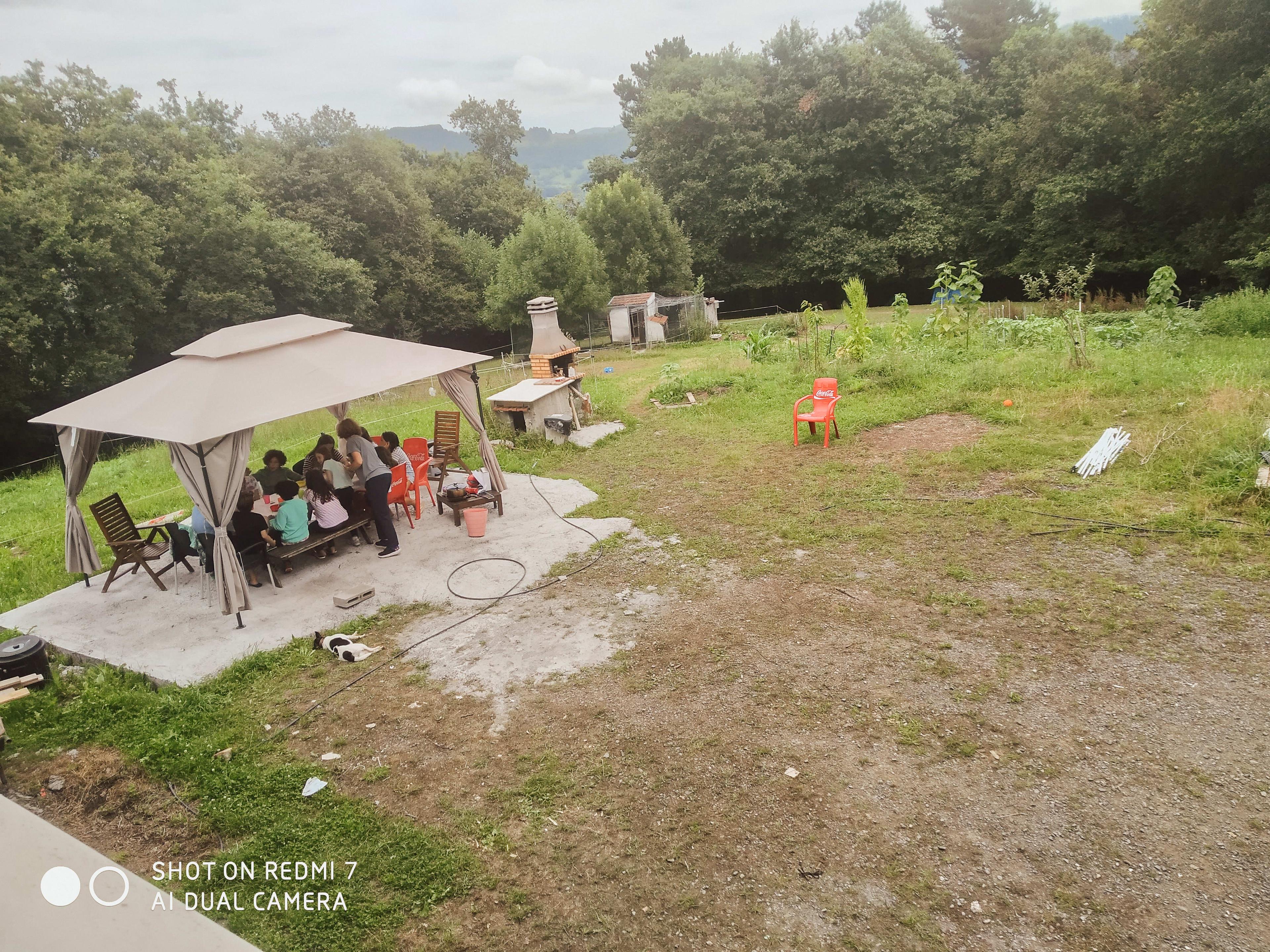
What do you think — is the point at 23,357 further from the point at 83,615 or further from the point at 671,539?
the point at 671,539

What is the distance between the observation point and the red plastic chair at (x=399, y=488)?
27.5 ft

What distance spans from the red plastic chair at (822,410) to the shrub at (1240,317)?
9538mm

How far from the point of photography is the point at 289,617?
653 cm

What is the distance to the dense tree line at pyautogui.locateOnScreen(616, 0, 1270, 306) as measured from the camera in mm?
24531

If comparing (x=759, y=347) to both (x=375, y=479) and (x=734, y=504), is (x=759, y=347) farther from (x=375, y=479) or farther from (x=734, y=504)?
(x=375, y=479)

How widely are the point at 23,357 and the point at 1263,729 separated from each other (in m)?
25.7

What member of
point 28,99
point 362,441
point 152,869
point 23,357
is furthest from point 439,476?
point 28,99

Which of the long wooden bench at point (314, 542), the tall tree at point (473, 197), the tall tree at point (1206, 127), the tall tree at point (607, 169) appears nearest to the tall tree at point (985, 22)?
the tall tree at point (1206, 127)

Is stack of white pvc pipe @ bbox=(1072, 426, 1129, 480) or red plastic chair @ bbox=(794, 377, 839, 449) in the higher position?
red plastic chair @ bbox=(794, 377, 839, 449)

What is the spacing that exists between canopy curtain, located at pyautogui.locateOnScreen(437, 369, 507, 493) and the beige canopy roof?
229 mm

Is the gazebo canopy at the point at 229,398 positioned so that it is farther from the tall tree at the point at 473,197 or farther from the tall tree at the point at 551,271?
the tall tree at the point at 473,197

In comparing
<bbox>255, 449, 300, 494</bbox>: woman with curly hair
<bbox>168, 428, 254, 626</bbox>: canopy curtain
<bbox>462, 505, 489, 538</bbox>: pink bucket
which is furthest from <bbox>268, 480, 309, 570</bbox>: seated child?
<bbox>462, 505, 489, 538</bbox>: pink bucket

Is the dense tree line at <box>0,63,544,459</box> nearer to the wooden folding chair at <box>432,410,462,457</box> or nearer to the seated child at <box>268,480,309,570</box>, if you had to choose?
the wooden folding chair at <box>432,410,462,457</box>

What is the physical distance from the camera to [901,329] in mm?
16828
